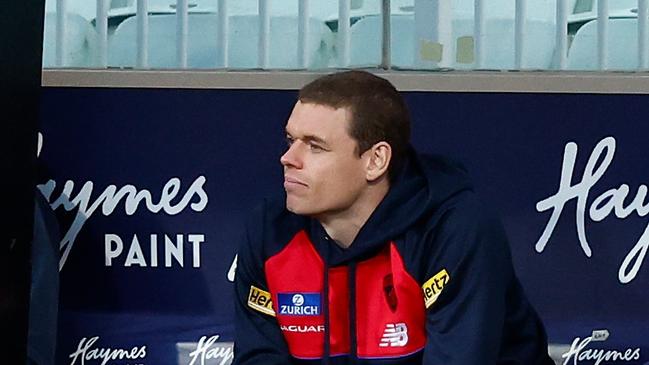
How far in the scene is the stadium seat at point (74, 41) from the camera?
3.79m

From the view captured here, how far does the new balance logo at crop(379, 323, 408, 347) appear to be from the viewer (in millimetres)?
2957

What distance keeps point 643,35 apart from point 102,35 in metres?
1.58

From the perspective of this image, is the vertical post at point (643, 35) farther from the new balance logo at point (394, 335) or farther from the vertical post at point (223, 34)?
the new balance logo at point (394, 335)

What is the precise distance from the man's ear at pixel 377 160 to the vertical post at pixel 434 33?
89 centimetres

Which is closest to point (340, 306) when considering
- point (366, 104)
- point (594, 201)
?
point (366, 104)

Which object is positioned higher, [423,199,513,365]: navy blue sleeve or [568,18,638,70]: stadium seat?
[568,18,638,70]: stadium seat

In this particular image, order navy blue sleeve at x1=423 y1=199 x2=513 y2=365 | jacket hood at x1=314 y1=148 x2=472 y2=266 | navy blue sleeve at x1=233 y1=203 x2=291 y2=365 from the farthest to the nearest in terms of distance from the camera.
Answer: navy blue sleeve at x1=233 y1=203 x2=291 y2=365
jacket hood at x1=314 y1=148 x2=472 y2=266
navy blue sleeve at x1=423 y1=199 x2=513 y2=365

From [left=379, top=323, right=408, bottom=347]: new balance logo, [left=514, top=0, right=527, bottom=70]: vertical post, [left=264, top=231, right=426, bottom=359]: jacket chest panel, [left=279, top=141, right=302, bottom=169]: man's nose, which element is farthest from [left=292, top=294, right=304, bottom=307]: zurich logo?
[left=514, top=0, right=527, bottom=70]: vertical post

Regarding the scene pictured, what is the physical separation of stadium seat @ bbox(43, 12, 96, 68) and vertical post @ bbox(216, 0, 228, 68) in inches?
14.6

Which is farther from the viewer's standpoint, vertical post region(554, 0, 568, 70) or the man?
vertical post region(554, 0, 568, 70)

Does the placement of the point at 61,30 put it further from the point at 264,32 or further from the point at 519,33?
the point at 519,33

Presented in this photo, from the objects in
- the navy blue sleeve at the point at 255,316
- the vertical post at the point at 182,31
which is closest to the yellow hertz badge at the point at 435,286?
the navy blue sleeve at the point at 255,316

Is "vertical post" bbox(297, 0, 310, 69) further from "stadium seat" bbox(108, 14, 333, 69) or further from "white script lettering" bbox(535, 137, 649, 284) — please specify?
"white script lettering" bbox(535, 137, 649, 284)

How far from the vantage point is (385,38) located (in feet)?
12.4
